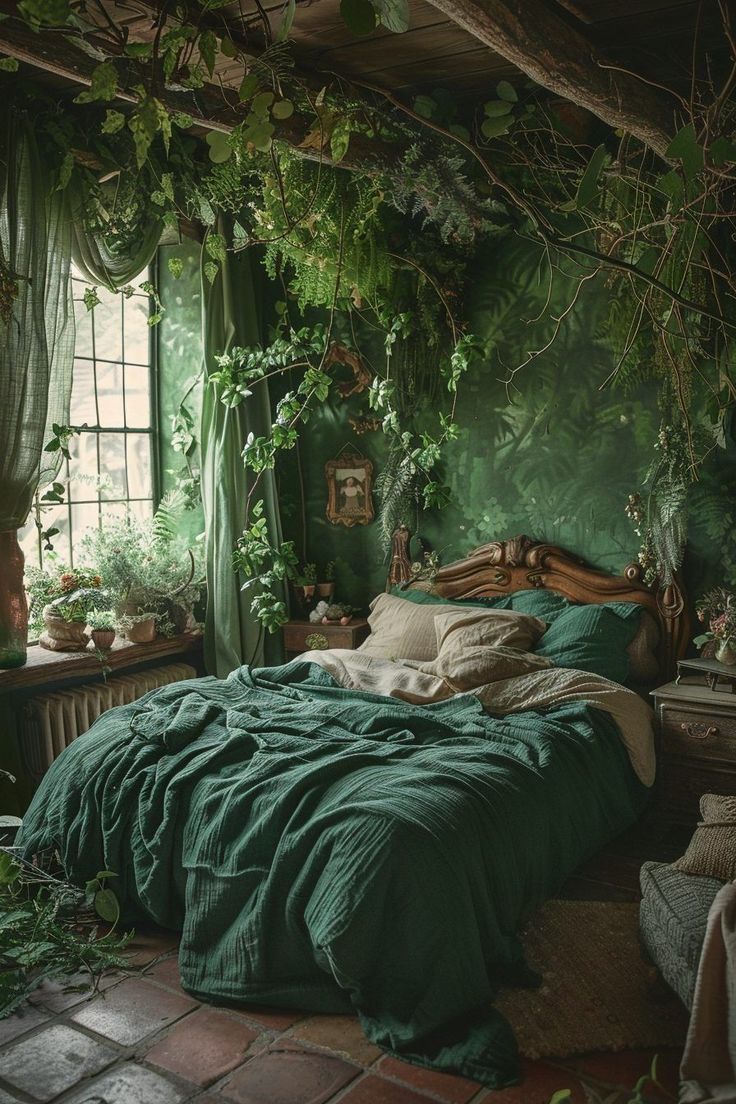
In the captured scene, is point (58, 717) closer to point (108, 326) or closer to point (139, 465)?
point (139, 465)

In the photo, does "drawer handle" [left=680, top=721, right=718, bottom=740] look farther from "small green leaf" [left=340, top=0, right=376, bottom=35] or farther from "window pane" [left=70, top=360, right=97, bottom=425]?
"window pane" [left=70, top=360, right=97, bottom=425]

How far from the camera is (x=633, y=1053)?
8.28ft

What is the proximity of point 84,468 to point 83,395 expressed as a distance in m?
0.38

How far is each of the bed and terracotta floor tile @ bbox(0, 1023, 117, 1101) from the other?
1.15 ft

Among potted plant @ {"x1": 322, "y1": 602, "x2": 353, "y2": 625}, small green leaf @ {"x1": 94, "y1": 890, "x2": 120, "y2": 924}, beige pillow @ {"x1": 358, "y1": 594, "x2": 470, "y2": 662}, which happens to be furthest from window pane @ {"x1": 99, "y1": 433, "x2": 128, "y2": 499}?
small green leaf @ {"x1": 94, "y1": 890, "x2": 120, "y2": 924}

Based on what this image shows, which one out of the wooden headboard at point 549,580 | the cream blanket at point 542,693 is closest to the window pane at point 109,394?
the wooden headboard at point 549,580

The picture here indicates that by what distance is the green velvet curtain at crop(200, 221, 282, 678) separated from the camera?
16.7ft

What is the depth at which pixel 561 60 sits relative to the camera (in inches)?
110

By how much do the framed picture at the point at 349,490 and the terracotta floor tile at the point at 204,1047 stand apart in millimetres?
2983

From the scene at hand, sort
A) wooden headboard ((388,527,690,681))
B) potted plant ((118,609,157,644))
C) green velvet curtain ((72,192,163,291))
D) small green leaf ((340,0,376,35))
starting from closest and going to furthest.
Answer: small green leaf ((340,0,376,35)) → wooden headboard ((388,527,690,681)) → green velvet curtain ((72,192,163,291)) → potted plant ((118,609,157,644))

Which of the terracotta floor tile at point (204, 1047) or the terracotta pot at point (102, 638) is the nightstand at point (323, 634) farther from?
the terracotta floor tile at point (204, 1047)

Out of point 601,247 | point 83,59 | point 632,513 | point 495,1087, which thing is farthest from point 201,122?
point 495,1087

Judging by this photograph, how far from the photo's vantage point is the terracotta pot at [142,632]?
4750 mm

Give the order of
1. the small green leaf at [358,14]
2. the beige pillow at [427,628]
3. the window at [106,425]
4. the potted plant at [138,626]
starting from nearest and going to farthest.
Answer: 1. the small green leaf at [358,14]
2. the beige pillow at [427,628]
3. the potted plant at [138,626]
4. the window at [106,425]
